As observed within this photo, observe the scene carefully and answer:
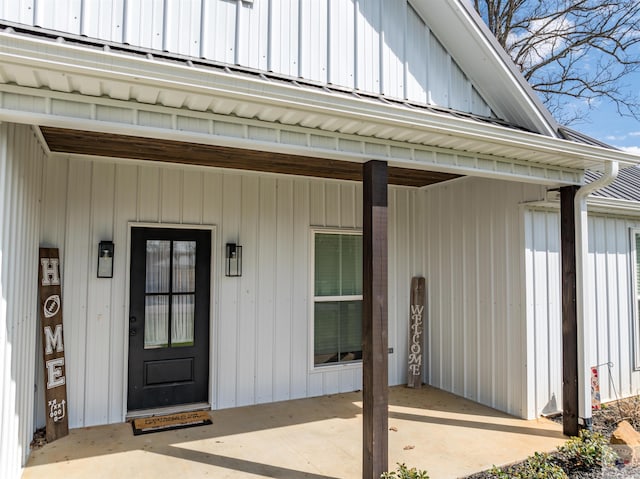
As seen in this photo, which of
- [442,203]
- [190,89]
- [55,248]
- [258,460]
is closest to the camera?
[190,89]

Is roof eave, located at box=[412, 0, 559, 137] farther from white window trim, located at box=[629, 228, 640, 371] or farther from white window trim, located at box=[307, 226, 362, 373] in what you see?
white window trim, located at box=[629, 228, 640, 371]

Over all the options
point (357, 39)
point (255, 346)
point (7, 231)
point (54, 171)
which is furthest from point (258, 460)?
point (357, 39)

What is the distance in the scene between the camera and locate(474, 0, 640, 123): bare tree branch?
32.1ft

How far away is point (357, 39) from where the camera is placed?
4.02 metres

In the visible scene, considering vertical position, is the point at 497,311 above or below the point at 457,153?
below

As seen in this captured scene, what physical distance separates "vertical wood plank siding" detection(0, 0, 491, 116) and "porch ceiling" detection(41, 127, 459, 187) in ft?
2.58

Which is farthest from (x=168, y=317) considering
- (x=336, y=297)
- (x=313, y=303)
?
(x=336, y=297)

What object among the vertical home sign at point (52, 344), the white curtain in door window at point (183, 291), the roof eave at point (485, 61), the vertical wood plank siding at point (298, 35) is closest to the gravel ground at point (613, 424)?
the roof eave at point (485, 61)

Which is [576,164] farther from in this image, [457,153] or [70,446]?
[70,446]

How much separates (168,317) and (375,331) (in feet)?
8.32

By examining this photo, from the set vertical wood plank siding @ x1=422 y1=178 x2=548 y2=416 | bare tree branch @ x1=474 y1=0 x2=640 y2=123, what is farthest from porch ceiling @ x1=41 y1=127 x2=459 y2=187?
bare tree branch @ x1=474 y1=0 x2=640 y2=123

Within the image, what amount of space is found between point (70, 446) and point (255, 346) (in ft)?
6.38

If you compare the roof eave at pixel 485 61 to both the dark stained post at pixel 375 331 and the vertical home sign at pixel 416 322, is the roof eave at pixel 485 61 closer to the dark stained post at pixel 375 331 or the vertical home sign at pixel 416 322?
the dark stained post at pixel 375 331

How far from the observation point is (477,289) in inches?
207
